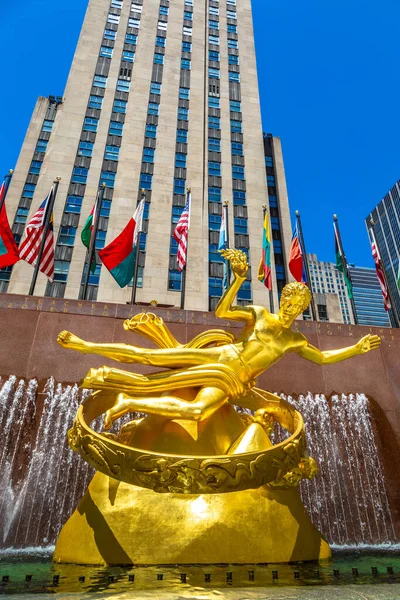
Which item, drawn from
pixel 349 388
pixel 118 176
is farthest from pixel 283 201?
pixel 349 388

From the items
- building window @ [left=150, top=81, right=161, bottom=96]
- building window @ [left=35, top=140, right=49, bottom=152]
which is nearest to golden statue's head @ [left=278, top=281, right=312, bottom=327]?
building window @ [left=35, top=140, right=49, bottom=152]

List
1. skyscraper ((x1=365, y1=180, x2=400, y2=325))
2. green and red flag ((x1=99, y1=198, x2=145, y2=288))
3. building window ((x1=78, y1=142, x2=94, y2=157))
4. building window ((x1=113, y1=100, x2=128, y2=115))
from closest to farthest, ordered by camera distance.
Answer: green and red flag ((x1=99, y1=198, x2=145, y2=288)), building window ((x1=78, y1=142, x2=94, y2=157)), building window ((x1=113, y1=100, x2=128, y2=115)), skyscraper ((x1=365, y1=180, x2=400, y2=325))

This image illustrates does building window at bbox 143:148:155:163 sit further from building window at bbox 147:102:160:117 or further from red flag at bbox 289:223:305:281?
red flag at bbox 289:223:305:281

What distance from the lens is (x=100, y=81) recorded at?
154 ft

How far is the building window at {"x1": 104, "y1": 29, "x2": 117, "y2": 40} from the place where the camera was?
50.2 meters

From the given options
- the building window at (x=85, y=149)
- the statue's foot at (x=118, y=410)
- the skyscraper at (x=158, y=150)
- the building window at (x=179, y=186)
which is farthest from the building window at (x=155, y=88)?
the statue's foot at (x=118, y=410)

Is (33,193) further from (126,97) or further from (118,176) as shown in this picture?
(126,97)

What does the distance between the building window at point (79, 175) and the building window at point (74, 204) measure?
1.99 metres

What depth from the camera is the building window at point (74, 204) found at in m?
39.0

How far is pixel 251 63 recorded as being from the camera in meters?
53.4

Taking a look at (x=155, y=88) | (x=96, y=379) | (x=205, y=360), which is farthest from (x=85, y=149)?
(x=96, y=379)

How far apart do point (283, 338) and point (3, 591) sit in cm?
460

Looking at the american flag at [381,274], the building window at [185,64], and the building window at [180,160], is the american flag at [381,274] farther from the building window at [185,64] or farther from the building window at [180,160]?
the building window at [185,64]

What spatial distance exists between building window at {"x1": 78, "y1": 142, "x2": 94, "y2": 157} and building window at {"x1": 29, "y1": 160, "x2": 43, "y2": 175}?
4.15 m
